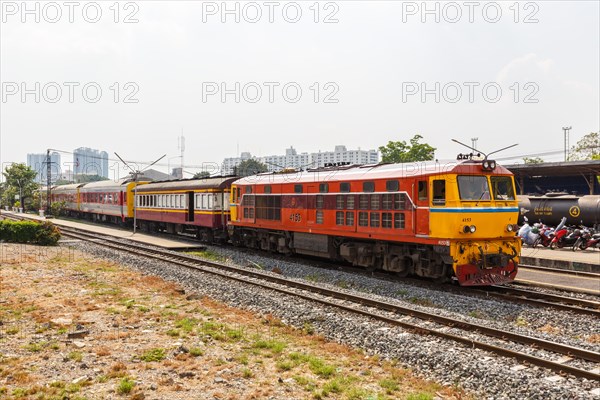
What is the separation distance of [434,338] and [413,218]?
627cm

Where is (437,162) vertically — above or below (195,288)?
above

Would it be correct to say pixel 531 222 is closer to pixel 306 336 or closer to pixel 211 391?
pixel 306 336

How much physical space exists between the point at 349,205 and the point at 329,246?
2474 mm

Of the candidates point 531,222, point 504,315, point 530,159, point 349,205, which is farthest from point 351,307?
point 530,159

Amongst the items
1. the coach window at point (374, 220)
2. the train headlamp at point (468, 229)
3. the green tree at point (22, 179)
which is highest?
the green tree at point (22, 179)

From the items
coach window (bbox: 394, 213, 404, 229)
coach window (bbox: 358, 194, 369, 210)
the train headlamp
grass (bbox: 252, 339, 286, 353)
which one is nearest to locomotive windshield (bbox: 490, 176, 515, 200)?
the train headlamp

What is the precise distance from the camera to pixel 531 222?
33.2m

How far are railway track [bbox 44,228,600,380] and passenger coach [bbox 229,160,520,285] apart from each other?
3.32 m

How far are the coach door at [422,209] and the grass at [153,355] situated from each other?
912 centimetres

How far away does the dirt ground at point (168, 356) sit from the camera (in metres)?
8.28

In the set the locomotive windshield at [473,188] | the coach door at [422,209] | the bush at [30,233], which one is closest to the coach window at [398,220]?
the coach door at [422,209]

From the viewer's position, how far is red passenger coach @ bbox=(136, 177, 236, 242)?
29844 millimetres

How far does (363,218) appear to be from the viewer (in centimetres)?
1902

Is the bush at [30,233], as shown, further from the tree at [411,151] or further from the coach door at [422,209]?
the tree at [411,151]
